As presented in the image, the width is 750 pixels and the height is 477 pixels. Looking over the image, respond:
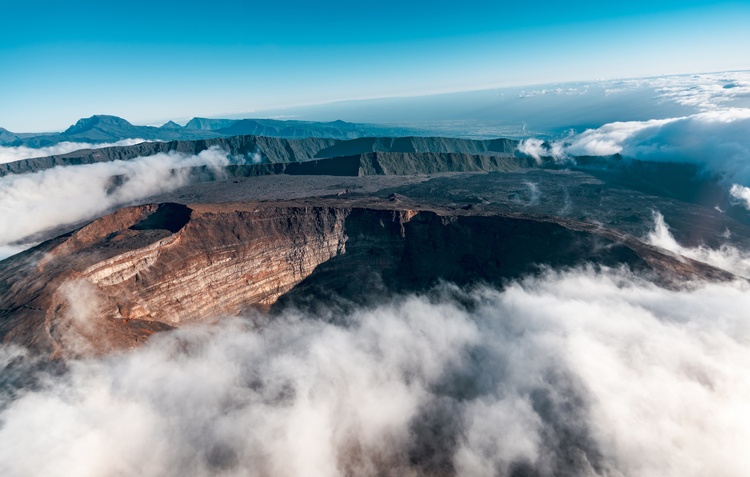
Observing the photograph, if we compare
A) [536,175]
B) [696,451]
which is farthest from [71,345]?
[536,175]

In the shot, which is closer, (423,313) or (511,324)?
(511,324)

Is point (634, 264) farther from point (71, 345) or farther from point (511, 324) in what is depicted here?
point (71, 345)

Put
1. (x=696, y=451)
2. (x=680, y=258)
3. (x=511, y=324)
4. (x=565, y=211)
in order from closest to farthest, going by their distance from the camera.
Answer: (x=696, y=451) < (x=511, y=324) < (x=680, y=258) < (x=565, y=211)

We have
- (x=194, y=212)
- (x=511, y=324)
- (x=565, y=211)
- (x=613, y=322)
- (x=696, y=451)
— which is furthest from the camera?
(x=565, y=211)

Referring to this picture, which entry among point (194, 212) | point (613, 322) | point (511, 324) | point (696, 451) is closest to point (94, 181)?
point (194, 212)

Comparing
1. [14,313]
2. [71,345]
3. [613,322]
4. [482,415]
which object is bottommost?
[482,415]

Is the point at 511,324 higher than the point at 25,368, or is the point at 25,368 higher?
the point at 25,368

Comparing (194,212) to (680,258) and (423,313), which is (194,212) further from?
(680,258)
